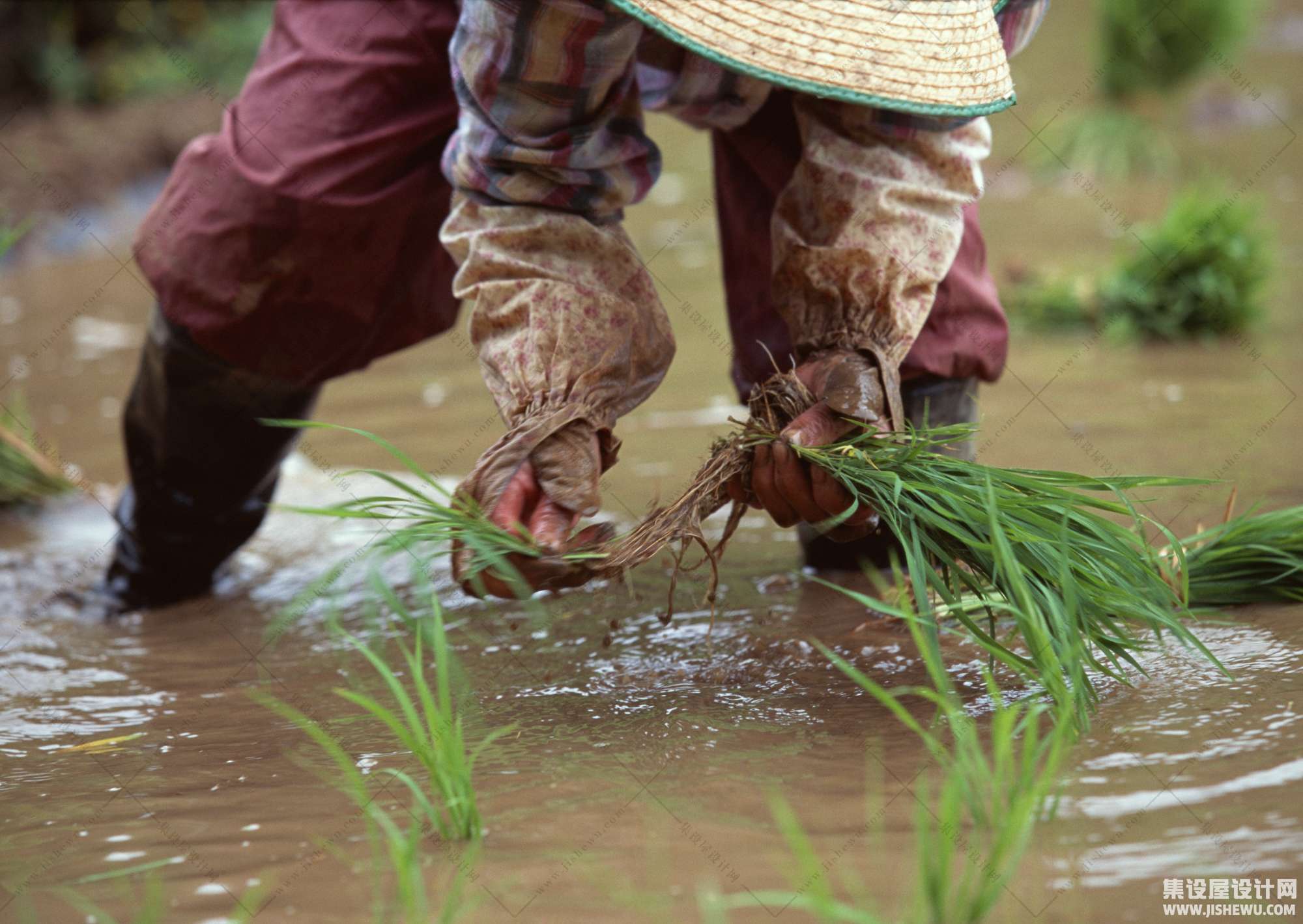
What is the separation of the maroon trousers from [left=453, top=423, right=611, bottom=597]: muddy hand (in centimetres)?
61

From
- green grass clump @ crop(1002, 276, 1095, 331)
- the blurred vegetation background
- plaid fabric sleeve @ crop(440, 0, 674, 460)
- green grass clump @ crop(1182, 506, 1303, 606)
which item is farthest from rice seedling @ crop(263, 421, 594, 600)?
the blurred vegetation background

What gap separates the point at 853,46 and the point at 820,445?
1.44ft

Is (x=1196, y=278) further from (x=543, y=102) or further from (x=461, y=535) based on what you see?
(x=461, y=535)

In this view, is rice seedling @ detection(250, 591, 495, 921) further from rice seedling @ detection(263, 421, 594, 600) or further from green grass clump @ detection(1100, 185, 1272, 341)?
green grass clump @ detection(1100, 185, 1272, 341)

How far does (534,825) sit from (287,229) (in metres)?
1.18

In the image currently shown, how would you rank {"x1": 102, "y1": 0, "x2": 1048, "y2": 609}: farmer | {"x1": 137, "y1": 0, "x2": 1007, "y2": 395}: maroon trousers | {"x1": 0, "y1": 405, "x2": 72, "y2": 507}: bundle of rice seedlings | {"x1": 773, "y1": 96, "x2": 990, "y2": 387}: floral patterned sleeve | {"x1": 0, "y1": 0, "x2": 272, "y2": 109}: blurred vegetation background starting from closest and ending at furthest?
{"x1": 102, "y1": 0, "x2": 1048, "y2": 609}: farmer → {"x1": 773, "y1": 96, "x2": 990, "y2": 387}: floral patterned sleeve → {"x1": 137, "y1": 0, "x2": 1007, "y2": 395}: maroon trousers → {"x1": 0, "y1": 405, "x2": 72, "y2": 507}: bundle of rice seedlings → {"x1": 0, "y1": 0, "x2": 272, "y2": 109}: blurred vegetation background

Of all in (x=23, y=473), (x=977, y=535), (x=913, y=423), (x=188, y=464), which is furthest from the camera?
(x=23, y=473)

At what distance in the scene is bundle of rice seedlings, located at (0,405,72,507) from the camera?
289 centimetres

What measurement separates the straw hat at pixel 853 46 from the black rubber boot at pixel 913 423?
0.53m

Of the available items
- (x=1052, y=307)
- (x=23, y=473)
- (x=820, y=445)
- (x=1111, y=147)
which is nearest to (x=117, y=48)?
(x=1111, y=147)

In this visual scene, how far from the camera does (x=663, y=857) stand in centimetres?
117

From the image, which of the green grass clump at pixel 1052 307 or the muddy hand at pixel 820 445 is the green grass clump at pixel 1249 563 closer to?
the muddy hand at pixel 820 445

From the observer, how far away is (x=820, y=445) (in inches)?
59.5

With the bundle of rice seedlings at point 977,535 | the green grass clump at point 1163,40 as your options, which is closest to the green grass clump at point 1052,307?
the bundle of rice seedlings at point 977,535
